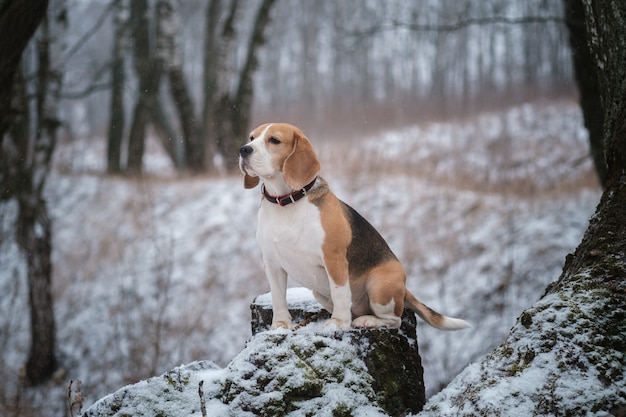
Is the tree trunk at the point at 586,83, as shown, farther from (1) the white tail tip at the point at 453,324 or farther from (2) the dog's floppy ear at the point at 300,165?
(2) the dog's floppy ear at the point at 300,165

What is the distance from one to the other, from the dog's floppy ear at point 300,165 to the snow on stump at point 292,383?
2.37 feet

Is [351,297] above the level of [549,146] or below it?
below

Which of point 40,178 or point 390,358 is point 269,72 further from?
point 390,358

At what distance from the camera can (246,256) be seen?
978cm

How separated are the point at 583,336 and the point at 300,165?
1447 mm

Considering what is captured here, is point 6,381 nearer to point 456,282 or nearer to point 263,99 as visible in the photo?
point 456,282

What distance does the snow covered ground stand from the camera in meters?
7.49

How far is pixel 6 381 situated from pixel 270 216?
20.6 feet

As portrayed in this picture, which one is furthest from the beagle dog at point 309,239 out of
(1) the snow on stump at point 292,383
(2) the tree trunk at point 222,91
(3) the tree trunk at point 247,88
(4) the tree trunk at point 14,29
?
(2) the tree trunk at point 222,91

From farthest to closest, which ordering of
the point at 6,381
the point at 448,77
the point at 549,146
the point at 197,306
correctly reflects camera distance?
the point at 448,77 < the point at 549,146 < the point at 197,306 < the point at 6,381

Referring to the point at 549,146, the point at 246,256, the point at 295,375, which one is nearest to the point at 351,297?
the point at 295,375

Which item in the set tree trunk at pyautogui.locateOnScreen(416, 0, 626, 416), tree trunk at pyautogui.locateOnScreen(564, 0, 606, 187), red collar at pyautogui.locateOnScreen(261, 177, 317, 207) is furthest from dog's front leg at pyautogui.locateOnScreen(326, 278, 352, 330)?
tree trunk at pyautogui.locateOnScreen(564, 0, 606, 187)

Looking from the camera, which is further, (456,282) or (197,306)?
(197,306)

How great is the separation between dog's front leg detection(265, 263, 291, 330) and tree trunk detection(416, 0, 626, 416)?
835 millimetres
